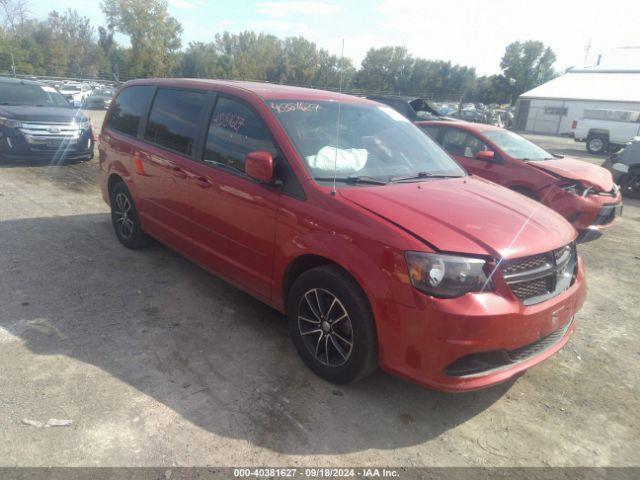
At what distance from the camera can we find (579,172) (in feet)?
22.0

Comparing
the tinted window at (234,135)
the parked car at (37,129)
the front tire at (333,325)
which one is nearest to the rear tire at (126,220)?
the tinted window at (234,135)

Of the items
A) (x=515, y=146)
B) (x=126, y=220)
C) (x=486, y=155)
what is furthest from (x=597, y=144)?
(x=126, y=220)

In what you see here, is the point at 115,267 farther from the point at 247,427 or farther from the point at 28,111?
the point at 28,111

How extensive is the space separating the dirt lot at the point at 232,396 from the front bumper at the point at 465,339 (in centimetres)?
41

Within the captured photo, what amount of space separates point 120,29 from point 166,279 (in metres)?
48.4

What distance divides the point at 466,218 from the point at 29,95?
1092 centimetres

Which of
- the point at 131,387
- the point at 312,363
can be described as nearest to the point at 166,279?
the point at 131,387

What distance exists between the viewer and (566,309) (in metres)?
2.90

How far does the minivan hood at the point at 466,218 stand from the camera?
262 cm

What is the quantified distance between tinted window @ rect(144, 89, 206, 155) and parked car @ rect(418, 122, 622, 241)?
4117 mm

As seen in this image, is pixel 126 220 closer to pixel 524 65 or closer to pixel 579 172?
pixel 579 172

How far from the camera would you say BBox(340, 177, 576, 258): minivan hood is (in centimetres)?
262

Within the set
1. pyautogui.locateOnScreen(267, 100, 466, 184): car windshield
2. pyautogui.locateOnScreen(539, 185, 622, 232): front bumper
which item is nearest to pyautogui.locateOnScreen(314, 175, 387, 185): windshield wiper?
pyautogui.locateOnScreen(267, 100, 466, 184): car windshield

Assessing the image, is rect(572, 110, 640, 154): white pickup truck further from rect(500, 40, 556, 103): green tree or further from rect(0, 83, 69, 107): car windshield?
rect(500, 40, 556, 103): green tree
